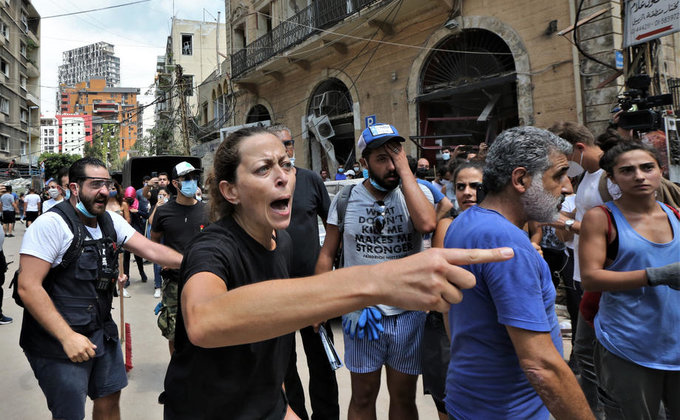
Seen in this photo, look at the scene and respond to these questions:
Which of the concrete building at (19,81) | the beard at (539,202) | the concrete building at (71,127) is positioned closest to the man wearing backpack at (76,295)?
the beard at (539,202)

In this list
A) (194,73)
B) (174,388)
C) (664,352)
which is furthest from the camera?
(194,73)

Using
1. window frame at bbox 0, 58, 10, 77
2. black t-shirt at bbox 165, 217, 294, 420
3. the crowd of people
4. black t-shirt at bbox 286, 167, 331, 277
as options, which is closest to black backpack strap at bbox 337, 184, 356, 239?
the crowd of people

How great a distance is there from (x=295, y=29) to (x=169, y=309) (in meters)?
15.0

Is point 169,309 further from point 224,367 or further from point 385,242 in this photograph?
point 224,367

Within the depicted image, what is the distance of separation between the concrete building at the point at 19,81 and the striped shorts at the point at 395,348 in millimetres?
39168

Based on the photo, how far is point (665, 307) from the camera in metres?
2.21

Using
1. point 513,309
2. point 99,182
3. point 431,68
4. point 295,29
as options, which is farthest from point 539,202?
point 295,29

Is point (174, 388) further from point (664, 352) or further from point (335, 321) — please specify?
point (335, 321)

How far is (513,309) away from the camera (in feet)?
5.07

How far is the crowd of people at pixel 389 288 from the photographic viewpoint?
93 centimetres

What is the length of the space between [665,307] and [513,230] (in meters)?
1.21

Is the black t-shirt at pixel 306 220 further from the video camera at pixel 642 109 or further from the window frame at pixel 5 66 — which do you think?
the window frame at pixel 5 66

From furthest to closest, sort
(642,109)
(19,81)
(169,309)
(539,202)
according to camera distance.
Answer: (19,81)
(642,109)
(169,309)
(539,202)

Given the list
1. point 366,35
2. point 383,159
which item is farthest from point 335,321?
point 366,35
